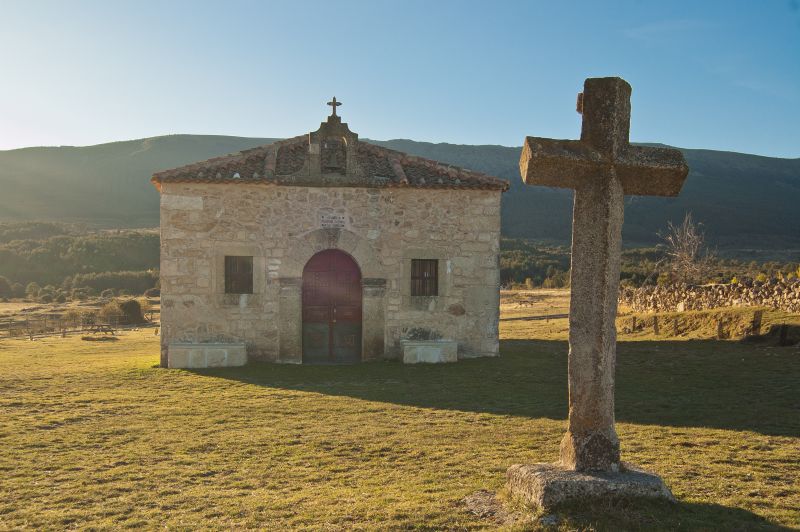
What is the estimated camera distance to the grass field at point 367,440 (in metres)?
5.12

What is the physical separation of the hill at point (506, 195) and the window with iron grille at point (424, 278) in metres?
37.7

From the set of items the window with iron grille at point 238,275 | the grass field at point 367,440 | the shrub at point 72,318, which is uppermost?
the window with iron grille at point 238,275

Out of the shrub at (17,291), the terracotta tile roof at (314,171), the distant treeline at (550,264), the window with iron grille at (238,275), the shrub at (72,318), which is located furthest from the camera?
the shrub at (17,291)

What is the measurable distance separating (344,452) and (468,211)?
9315 millimetres

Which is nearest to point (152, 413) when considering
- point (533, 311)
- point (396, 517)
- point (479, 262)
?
point (396, 517)

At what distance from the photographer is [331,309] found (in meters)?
15.6

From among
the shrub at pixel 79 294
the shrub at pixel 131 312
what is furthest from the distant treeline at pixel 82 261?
the shrub at pixel 131 312

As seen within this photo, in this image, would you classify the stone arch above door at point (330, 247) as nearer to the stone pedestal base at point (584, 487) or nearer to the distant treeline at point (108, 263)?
the stone pedestal base at point (584, 487)

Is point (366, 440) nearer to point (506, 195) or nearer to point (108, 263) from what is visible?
point (108, 263)

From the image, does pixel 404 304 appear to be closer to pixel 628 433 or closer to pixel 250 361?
pixel 250 361

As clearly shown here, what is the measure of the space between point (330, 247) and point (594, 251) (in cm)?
1052

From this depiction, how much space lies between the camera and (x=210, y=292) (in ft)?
48.5

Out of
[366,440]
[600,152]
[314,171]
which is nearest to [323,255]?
[314,171]

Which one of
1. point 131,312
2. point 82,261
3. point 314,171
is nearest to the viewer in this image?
point 314,171
